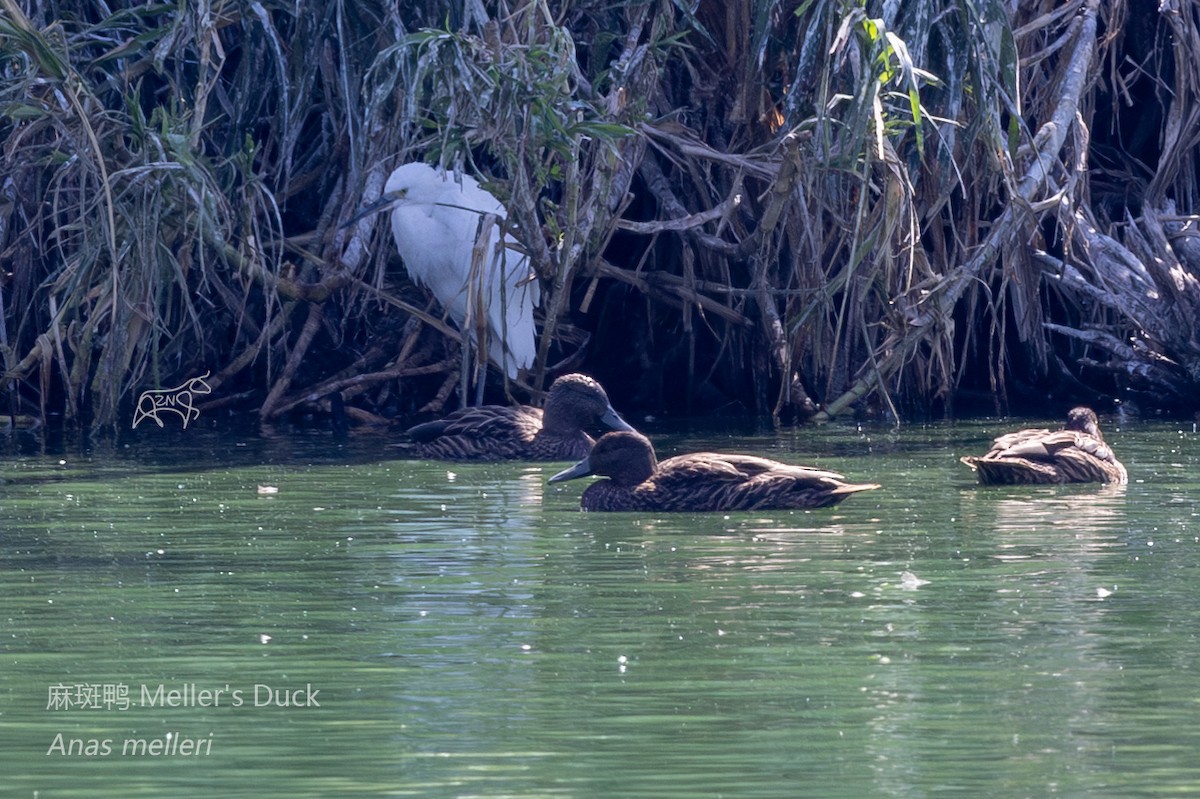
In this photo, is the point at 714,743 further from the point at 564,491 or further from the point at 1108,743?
the point at 564,491

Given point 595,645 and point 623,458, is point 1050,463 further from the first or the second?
point 595,645

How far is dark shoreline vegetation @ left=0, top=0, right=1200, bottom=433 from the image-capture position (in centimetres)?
1148

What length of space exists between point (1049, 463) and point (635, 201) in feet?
19.2

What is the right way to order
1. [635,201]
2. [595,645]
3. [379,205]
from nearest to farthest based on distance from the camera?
[595,645]
[379,205]
[635,201]

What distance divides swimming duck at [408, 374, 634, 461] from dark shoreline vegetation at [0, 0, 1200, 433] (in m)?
1.00

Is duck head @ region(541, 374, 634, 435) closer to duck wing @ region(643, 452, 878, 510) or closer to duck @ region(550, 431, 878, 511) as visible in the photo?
duck @ region(550, 431, 878, 511)

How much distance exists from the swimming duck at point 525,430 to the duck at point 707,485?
203 cm

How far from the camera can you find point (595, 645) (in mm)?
5461

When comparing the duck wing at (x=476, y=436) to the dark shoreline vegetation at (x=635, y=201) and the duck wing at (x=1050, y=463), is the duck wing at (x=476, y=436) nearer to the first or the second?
the dark shoreline vegetation at (x=635, y=201)

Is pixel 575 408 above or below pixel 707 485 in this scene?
above

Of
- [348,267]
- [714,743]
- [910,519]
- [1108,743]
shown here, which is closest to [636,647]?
Result: [714,743]

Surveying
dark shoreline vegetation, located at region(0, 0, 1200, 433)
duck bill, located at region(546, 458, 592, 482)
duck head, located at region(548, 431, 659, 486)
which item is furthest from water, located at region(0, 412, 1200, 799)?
dark shoreline vegetation, located at region(0, 0, 1200, 433)

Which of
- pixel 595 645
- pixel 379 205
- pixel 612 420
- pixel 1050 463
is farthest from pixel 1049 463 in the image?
pixel 379 205

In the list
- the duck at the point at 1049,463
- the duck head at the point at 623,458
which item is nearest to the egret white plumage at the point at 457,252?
the duck head at the point at 623,458
